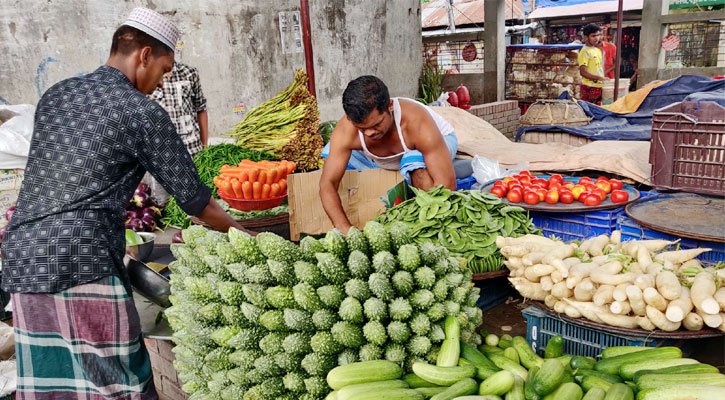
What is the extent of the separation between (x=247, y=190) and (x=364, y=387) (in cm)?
251

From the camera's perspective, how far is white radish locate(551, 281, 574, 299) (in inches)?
90.7

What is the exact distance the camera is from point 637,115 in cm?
735

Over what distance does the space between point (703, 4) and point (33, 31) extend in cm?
1086

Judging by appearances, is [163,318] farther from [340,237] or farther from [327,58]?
[327,58]

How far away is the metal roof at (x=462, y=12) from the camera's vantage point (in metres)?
17.6

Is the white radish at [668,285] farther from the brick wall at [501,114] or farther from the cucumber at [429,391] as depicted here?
the brick wall at [501,114]

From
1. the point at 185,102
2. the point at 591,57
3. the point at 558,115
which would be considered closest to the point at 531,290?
the point at 185,102

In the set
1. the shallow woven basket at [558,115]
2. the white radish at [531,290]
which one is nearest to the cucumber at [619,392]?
the white radish at [531,290]

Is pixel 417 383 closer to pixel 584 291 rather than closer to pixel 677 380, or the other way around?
pixel 677 380

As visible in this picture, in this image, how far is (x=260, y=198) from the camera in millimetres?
3941

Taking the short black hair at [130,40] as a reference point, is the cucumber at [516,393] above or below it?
below

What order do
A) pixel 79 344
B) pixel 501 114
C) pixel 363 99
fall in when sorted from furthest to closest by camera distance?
pixel 501 114 < pixel 363 99 < pixel 79 344

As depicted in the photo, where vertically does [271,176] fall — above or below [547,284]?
above

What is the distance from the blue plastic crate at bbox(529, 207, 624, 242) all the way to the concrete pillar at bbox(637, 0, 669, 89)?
322 inches
